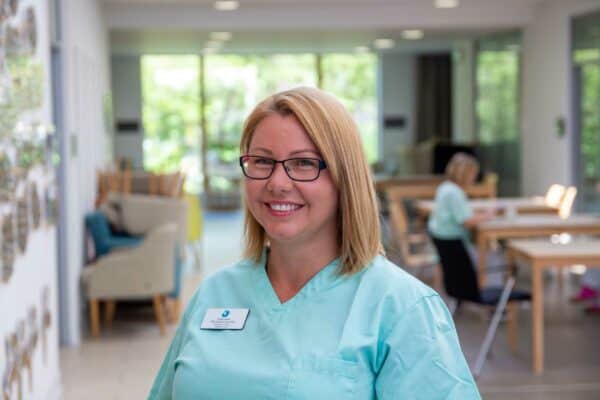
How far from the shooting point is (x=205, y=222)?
1652 centimetres

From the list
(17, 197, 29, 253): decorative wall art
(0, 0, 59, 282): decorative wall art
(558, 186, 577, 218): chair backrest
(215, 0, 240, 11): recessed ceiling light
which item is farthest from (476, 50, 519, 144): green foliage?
(17, 197, 29, 253): decorative wall art

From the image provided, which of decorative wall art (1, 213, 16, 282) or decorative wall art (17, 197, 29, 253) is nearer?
decorative wall art (1, 213, 16, 282)

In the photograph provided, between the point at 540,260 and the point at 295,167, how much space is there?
4.45 metres

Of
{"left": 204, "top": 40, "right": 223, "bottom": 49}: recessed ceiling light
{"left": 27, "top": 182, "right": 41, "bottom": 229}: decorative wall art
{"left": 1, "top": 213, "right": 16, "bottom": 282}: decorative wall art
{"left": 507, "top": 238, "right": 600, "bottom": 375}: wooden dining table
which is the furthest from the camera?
{"left": 204, "top": 40, "right": 223, "bottom": 49}: recessed ceiling light

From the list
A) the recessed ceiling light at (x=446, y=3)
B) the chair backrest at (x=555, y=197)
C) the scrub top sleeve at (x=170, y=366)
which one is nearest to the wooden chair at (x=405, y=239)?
the chair backrest at (x=555, y=197)

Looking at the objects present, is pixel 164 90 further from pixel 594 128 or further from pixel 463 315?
pixel 463 315

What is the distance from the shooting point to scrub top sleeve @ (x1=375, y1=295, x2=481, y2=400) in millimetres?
1681

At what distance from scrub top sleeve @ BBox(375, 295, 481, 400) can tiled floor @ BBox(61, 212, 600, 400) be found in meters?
4.07

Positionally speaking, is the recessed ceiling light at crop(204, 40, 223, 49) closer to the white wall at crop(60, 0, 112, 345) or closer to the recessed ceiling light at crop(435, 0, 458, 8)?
the recessed ceiling light at crop(435, 0, 458, 8)

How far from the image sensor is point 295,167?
1.79 m

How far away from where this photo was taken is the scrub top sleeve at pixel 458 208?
25.6 feet

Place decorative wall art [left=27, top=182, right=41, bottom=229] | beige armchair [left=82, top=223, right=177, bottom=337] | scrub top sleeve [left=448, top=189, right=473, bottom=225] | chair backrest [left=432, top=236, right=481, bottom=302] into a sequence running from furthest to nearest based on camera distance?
scrub top sleeve [left=448, top=189, right=473, bottom=225] → beige armchair [left=82, top=223, right=177, bottom=337] → chair backrest [left=432, top=236, right=481, bottom=302] → decorative wall art [left=27, top=182, right=41, bottom=229]

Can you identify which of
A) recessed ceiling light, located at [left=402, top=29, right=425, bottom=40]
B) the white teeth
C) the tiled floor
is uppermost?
recessed ceiling light, located at [left=402, top=29, right=425, bottom=40]

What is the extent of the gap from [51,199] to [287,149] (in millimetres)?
4154
